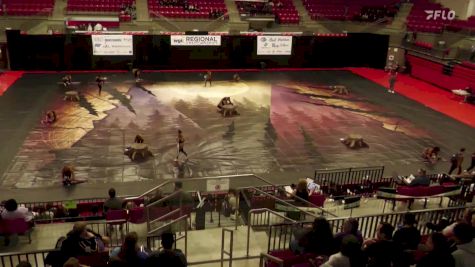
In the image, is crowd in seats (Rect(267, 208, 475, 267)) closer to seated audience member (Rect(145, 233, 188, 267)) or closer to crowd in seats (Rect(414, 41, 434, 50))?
seated audience member (Rect(145, 233, 188, 267))

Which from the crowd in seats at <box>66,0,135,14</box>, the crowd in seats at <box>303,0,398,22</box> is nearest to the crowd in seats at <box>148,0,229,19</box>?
the crowd in seats at <box>66,0,135,14</box>

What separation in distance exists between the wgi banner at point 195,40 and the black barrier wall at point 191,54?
0.28m

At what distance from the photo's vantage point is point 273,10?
37.5 meters

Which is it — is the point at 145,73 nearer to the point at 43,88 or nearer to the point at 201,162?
the point at 43,88

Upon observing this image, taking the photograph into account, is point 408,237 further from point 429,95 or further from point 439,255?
point 429,95

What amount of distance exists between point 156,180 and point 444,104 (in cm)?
1821

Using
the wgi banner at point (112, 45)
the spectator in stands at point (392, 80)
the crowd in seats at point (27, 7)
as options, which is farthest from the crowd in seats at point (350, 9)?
the crowd in seats at point (27, 7)

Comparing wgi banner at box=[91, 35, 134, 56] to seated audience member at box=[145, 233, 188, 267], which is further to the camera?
wgi banner at box=[91, 35, 134, 56]

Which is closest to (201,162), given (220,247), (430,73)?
(220,247)

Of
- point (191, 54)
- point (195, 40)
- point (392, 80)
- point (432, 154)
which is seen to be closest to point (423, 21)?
point (392, 80)

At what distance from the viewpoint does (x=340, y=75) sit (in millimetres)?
31797

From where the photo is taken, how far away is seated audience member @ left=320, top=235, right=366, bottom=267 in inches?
245

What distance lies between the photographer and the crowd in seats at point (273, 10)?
37.0m

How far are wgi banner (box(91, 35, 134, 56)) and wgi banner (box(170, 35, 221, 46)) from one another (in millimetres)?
2947
